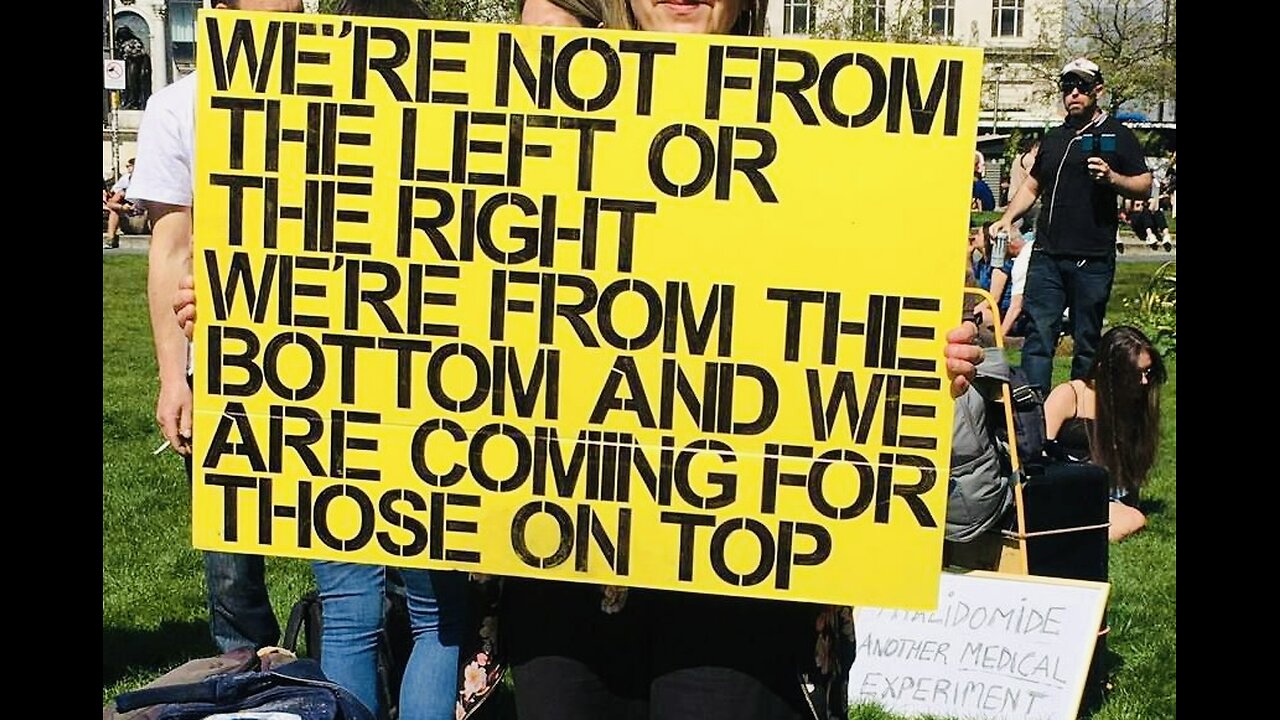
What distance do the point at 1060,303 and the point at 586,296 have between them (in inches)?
273

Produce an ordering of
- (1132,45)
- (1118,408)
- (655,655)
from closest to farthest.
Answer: (655,655), (1118,408), (1132,45)

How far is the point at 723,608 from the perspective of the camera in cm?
277

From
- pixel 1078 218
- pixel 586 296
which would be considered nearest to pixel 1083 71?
pixel 1078 218

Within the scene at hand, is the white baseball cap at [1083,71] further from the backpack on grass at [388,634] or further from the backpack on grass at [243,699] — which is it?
the backpack on grass at [243,699]

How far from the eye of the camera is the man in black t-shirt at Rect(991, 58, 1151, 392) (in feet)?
29.4

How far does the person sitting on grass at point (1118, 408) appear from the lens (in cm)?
669

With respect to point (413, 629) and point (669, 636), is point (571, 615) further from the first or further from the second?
point (413, 629)

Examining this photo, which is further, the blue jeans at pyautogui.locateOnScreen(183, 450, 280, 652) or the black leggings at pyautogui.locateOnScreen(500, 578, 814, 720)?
the blue jeans at pyautogui.locateOnScreen(183, 450, 280, 652)

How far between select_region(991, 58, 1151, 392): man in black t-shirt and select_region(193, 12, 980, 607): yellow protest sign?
6487 millimetres

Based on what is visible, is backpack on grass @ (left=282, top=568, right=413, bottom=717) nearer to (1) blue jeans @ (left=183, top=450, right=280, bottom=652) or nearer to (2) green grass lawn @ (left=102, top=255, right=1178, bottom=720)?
(1) blue jeans @ (left=183, top=450, right=280, bottom=652)

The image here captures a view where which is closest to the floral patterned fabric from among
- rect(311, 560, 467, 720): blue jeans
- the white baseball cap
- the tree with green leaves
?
rect(311, 560, 467, 720): blue jeans

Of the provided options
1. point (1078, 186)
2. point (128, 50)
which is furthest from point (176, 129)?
point (128, 50)

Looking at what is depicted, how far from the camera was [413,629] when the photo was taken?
12.8 ft

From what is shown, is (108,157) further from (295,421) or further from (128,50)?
(295,421)
